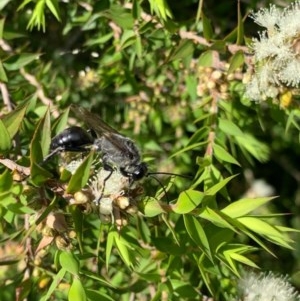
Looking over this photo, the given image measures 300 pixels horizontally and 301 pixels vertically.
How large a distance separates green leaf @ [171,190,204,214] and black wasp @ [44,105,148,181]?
0.60 ft

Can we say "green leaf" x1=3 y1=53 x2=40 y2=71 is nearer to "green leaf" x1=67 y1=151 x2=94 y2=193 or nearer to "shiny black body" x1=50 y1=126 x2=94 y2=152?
"shiny black body" x1=50 y1=126 x2=94 y2=152

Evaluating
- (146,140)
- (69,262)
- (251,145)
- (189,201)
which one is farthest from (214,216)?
(146,140)

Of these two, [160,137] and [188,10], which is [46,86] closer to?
[160,137]

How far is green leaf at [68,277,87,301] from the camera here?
5.17 ft

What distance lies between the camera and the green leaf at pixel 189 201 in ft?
5.04

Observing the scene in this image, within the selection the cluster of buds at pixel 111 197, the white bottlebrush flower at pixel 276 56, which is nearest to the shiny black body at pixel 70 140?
the cluster of buds at pixel 111 197

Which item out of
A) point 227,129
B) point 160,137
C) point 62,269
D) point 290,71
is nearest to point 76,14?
point 160,137

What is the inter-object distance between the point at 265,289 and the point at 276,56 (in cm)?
61

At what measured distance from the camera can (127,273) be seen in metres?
2.31

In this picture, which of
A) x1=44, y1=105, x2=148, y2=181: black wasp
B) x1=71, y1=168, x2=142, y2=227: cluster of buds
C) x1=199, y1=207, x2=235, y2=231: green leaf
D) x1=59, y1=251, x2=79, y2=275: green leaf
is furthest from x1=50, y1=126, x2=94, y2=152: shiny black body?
x1=199, y1=207, x2=235, y2=231: green leaf

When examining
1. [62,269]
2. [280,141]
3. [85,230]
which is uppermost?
[62,269]

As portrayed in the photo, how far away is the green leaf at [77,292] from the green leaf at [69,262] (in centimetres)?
3

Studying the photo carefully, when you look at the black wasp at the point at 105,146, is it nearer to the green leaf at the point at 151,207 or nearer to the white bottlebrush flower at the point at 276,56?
the green leaf at the point at 151,207

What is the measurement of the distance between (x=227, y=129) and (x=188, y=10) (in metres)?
1.28
